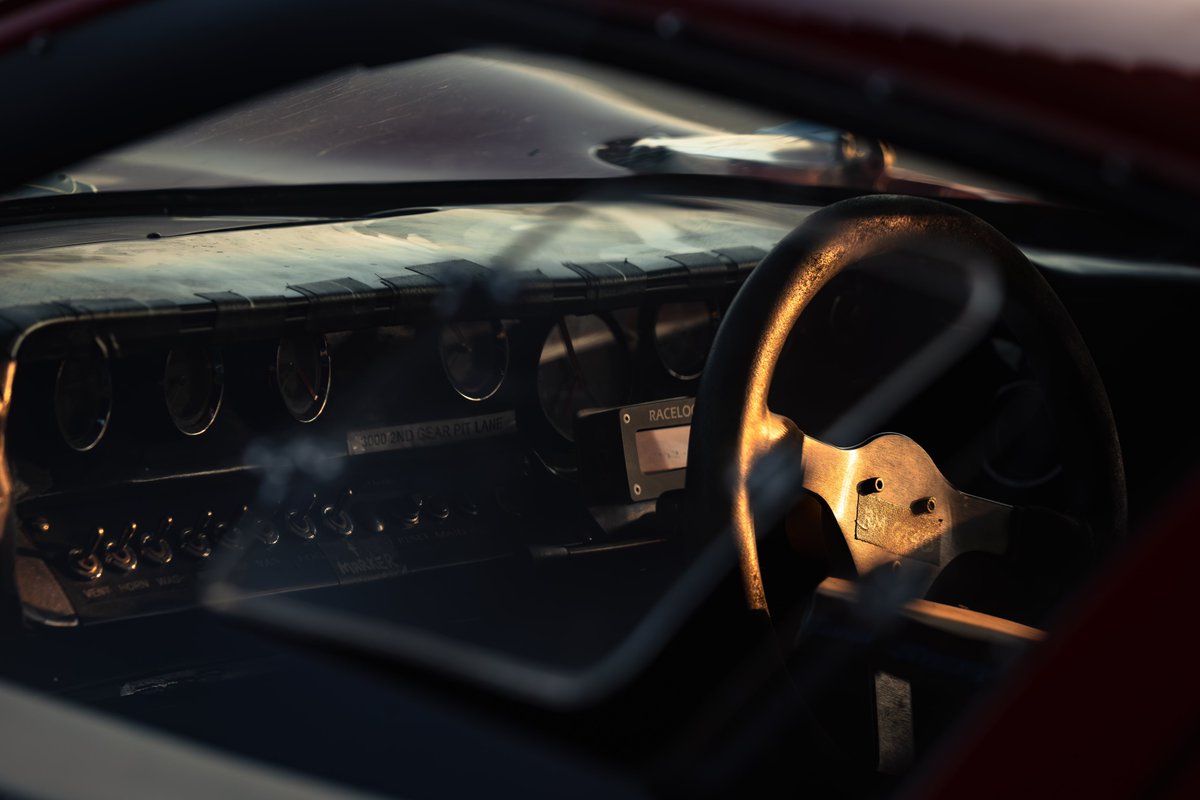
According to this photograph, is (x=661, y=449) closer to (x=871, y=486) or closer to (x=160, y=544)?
(x=871, y=486)

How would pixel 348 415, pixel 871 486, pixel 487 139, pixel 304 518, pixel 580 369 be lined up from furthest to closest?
pixel 580 369 < pixel 487 139 < pixel 348 415 < pixel 304 518 < pixel 871 486

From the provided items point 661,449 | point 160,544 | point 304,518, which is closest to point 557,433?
point 661,449

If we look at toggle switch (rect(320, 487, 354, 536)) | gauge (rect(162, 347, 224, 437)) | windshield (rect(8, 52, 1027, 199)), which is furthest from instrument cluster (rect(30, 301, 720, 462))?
windshield (rect(8, 52, 1027, 199))

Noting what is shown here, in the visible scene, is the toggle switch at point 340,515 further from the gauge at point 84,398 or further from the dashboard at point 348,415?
the gauge at point 84,398

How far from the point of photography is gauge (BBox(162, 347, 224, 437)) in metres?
2.19

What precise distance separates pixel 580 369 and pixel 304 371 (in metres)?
0.53

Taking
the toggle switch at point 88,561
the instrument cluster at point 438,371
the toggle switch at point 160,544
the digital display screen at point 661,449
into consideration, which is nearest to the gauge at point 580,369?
the instrument cluster at point 438,371

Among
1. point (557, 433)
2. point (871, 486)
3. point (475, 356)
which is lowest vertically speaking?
point (557, 433)

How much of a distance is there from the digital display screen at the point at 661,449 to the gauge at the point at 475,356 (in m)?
0.33

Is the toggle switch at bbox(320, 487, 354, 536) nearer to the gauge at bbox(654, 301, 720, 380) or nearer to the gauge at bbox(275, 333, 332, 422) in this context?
the gauge at bbox(275, 333, 332, 422)

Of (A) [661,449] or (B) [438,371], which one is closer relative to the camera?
(A) [661,449]

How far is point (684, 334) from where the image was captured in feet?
8.93

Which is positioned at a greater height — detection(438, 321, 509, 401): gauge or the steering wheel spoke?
the steering wheel spoke

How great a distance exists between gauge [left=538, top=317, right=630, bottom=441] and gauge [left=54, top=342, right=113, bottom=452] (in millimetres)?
733
